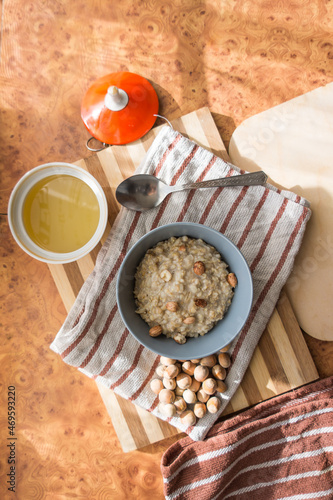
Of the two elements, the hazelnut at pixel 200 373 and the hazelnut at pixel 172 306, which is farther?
the hazelnut at pixel 200 373

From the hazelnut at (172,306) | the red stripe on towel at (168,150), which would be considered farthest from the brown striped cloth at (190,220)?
the hazelnut at (172,306)

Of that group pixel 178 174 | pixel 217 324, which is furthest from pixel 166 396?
pixel 178 174

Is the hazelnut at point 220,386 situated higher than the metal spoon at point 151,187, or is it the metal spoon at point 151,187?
the metal spoon at point 151,187

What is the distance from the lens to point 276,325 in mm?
1149

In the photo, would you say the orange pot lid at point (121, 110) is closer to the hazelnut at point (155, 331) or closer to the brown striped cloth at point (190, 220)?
the brown striped cloth at point (190, 220)

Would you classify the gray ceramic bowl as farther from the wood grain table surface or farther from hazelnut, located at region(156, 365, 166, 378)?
the wood grain table surface

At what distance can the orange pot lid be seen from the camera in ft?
3.80

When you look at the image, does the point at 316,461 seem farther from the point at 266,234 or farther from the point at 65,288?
the point at 65,288

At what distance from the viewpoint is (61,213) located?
1.12m

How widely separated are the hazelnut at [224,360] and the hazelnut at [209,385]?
51mm

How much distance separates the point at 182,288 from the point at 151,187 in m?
0.30

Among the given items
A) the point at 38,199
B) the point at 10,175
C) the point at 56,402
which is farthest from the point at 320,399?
the point at 10,175

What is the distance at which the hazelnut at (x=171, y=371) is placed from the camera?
110 centimetres

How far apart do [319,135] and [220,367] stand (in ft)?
2.33
